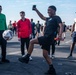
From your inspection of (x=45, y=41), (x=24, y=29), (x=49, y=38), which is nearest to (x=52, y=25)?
(x=49, y=38)

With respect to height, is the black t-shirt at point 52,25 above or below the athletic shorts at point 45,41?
above

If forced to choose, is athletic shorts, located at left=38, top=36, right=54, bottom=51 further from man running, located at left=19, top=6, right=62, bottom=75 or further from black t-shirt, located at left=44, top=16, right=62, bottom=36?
black t-shirt, located at left=44, top=16, right=62, bottom=36

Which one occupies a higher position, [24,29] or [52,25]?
[52,25]

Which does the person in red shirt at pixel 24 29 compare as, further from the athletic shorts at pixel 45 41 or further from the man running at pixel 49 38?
the athletic shorts at pixel 45 41

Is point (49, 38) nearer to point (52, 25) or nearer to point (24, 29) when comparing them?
point (52, 25)

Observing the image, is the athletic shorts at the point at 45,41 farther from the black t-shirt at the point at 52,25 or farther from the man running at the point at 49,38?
the black t-shirt at the point at 52,25

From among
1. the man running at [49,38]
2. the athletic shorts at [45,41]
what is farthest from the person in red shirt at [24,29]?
the athletic shorts at [45,41]

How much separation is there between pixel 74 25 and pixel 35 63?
2534 mm

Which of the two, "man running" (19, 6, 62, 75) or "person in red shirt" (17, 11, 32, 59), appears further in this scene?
"person in red shirt" (17, 11, 32, 59)

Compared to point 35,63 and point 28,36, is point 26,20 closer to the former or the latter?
point 28,36

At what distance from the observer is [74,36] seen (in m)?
12.2

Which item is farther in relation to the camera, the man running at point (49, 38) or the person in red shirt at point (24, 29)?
the person in red shirt at point (24, 29)

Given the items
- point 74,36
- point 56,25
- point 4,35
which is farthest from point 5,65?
point 74,36

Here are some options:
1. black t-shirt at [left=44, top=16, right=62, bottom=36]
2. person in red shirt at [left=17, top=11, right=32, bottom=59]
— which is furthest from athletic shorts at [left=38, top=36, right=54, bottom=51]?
person in red shirt at [left=17, top=11, right=32, bottom=59]
